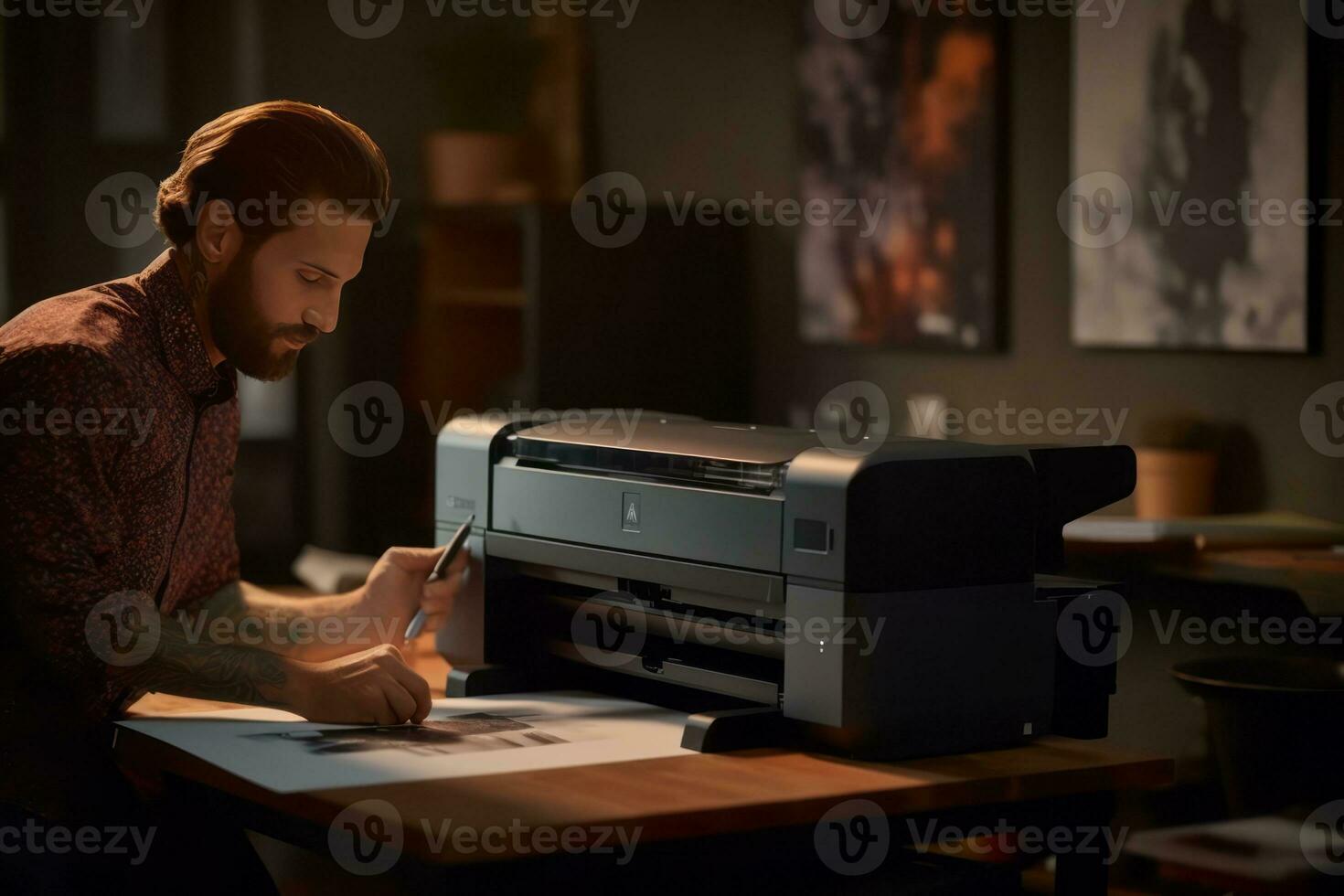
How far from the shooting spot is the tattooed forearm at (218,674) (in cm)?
174

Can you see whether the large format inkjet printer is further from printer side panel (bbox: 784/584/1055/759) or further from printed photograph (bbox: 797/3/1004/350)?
printed photograph (bbox: 797/3/1004/350)

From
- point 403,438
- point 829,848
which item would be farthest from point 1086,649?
point 403,438

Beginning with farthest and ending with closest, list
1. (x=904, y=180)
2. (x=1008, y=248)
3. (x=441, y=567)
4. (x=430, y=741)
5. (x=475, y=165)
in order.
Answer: (x=475, y=165) → (x=904, y=180) → (x=1008, y=248) → (x=441, y=567) → (x=430, y=741)

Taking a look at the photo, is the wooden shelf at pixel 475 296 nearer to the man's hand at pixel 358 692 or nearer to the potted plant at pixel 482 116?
the potted plant at pixel 482 116

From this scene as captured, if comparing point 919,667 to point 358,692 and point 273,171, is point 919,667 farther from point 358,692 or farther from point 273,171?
point 273,171

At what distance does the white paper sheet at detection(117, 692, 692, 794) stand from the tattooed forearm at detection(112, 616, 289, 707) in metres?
0.04

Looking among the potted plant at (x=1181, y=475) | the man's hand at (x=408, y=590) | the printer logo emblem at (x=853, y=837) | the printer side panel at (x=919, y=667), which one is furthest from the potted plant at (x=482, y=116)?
the printer logo emblem at (x=853, y=837)

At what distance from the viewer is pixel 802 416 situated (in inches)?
165

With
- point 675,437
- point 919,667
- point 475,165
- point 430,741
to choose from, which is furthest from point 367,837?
point 475,165

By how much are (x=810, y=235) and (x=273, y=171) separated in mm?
2387

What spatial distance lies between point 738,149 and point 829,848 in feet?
9.97

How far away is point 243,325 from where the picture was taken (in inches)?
75.3

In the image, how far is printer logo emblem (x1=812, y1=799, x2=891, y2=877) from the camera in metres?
1.51

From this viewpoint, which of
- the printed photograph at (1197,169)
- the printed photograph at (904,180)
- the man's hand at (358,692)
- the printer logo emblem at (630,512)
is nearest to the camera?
the man's hand at (358,692)
